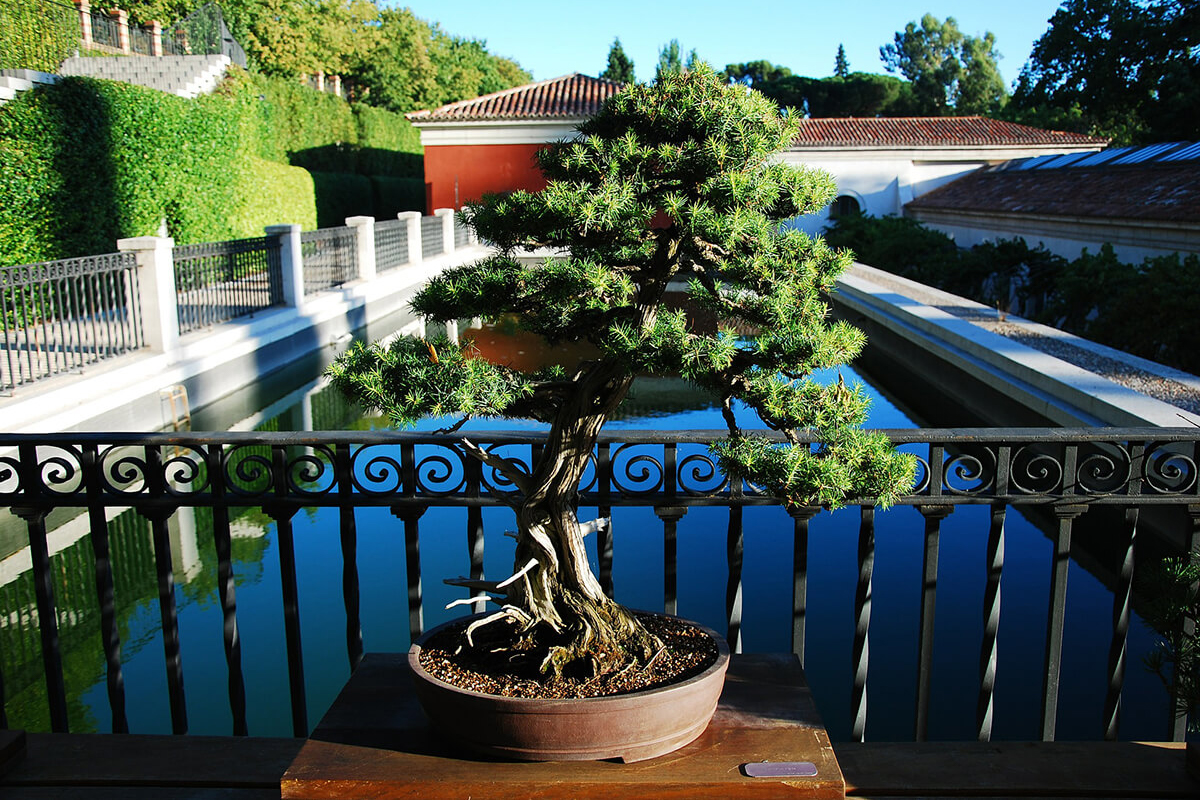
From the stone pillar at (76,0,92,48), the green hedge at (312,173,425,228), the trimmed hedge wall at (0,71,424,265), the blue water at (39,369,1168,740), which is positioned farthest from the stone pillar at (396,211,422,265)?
the blue water at (39,369,1168,740)

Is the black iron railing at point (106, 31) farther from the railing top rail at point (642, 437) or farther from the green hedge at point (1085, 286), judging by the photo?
the railing top rail at point (642, 437)

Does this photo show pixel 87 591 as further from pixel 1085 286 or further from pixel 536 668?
pixel 1085 286

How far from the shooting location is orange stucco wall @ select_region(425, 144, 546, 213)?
22.5 meters

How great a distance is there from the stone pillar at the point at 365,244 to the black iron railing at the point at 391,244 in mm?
715

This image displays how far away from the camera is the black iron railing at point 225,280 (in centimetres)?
842

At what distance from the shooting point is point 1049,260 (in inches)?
475

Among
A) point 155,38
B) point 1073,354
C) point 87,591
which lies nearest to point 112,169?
point 87,591

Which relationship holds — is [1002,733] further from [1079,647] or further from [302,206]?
[302,206]

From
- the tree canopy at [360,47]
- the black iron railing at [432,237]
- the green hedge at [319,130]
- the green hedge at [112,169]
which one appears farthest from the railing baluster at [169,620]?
the tree canopy at [360,47]

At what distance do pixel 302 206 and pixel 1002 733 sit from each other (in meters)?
16.6

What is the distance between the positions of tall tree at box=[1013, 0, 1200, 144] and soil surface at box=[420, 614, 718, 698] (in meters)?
24.6

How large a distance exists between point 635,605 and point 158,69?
18707 millimetres

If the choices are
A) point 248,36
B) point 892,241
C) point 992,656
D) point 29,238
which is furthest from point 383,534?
point 248,36

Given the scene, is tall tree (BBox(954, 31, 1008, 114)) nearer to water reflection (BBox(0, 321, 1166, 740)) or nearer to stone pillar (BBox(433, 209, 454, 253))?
stone pillar (BBox(433, 209, 454, 253))
